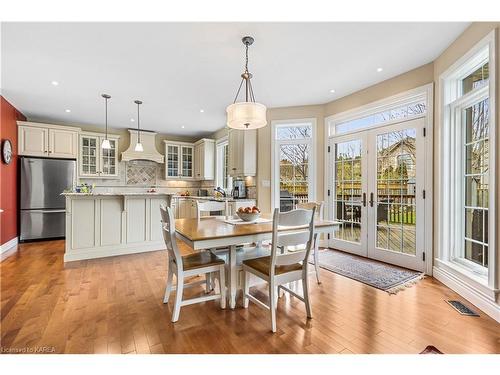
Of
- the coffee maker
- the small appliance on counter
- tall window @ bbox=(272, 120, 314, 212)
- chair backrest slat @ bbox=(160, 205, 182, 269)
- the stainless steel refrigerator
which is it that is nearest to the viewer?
chair backrest slat @ bbox=(160, 205, 182, 269)

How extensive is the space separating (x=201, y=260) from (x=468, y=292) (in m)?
2.59

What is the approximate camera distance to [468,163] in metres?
2.71

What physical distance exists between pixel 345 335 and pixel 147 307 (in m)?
1.72

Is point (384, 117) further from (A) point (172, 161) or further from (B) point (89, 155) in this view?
(B) point (89, 155)

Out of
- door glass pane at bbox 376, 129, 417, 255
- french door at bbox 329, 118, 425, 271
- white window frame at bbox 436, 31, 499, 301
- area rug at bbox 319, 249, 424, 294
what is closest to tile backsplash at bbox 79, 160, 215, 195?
french door at bbox 329, 118, 425, 271

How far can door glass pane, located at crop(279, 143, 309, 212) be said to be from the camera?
460 centimetres

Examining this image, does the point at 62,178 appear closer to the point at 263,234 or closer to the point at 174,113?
the point at 174,113

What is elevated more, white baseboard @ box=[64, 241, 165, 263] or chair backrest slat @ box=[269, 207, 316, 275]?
chair backrest slat @ box=[269, 207, 316, 275]

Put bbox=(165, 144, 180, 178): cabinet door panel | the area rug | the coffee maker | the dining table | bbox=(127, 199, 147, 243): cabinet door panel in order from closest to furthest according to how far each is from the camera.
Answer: the dining table < the area rug < bbox=(127, 199, 147, 243): cabinet door panel < the coffee maker < bbox=(165, 144, 180, 178): cabinet door panel

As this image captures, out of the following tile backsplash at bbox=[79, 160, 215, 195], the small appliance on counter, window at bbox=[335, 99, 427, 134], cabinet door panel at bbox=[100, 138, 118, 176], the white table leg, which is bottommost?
the white table leg

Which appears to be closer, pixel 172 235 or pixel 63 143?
pixel 172 235

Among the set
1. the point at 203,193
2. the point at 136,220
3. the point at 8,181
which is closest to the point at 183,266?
the point at 136,220

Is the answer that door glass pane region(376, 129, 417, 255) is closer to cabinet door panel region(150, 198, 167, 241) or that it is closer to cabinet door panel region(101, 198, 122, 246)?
cabinet door panel region(150, 198, 167, 241)
